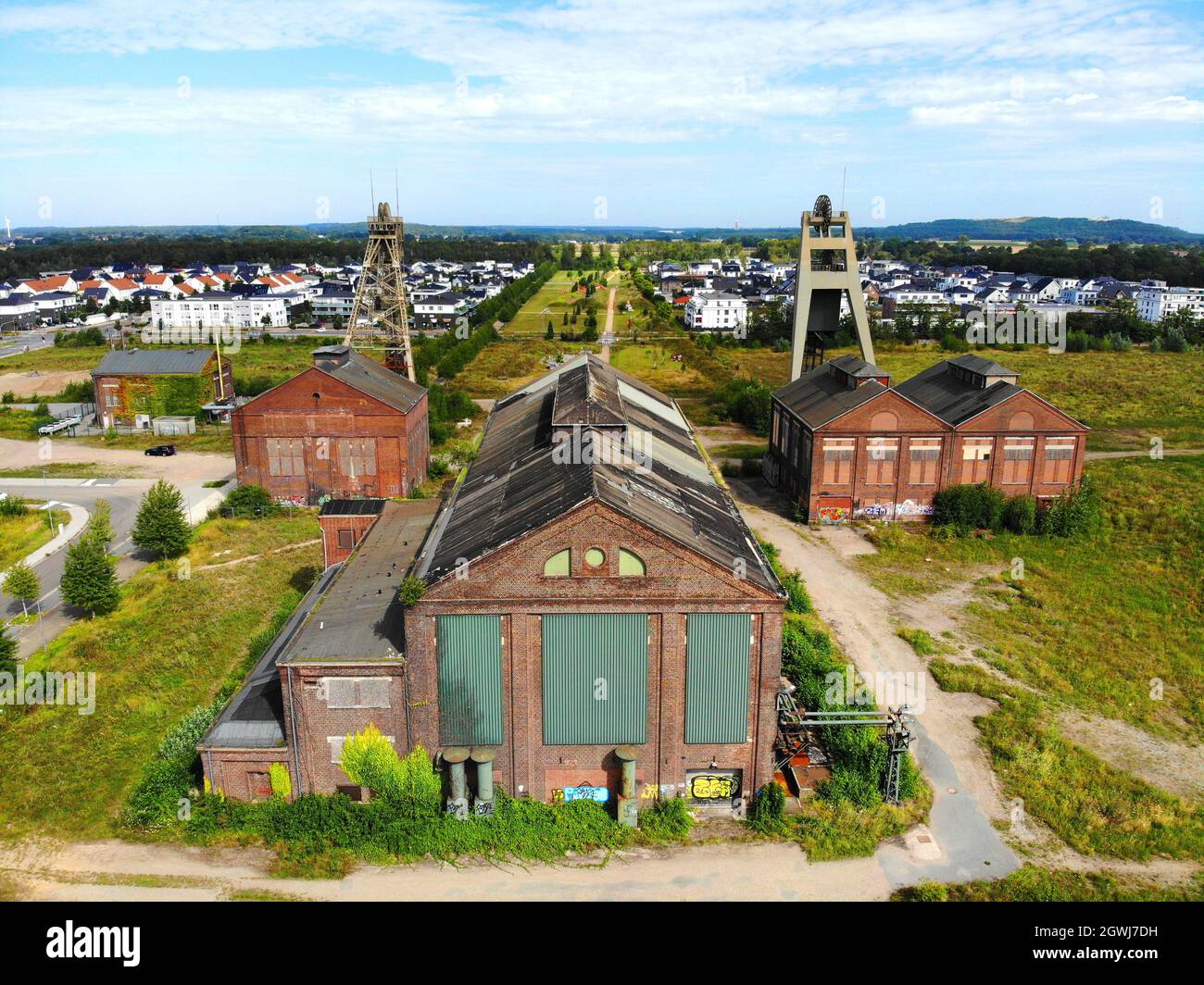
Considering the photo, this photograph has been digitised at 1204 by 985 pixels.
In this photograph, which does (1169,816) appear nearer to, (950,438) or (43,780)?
(950,438)

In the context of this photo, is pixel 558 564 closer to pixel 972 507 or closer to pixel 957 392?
pixel 972 507

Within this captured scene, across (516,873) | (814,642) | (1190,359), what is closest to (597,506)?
(516,873)

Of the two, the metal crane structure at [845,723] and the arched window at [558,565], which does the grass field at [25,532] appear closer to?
the arched window at [558,565]

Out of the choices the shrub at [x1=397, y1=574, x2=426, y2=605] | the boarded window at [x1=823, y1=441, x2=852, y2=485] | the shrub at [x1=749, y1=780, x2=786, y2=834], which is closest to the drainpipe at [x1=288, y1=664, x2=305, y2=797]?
the shrub at [x1=397, y1=574, x2=426, y2=605]

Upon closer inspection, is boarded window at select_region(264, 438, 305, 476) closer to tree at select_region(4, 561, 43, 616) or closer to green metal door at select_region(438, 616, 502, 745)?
tree at select_region(4, 561, 43, 616)

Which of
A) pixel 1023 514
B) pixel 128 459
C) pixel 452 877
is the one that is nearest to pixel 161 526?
pixel 128 459

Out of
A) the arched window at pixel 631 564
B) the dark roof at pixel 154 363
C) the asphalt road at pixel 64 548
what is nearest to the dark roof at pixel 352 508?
the asphalt road at pixel 64 548
